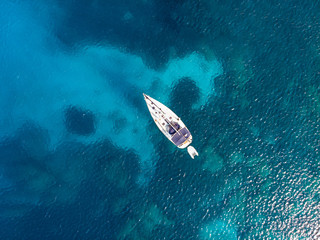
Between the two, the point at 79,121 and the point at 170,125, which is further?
the point at 79,121

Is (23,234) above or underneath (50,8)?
underneath

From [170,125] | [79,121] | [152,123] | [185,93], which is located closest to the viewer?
[170,125]

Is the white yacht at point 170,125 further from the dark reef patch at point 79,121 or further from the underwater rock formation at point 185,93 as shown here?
the dark reef patch at point 79,121

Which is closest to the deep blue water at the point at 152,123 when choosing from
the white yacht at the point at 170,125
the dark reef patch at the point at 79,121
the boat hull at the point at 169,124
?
the dark reef patch at the point at 79,121

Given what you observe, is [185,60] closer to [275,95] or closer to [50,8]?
[275,95]

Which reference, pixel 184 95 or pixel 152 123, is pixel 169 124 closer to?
pixel 152 123

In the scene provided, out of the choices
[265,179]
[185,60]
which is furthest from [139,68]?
[265,179]

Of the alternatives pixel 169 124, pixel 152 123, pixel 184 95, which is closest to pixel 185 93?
pixel 184 95
